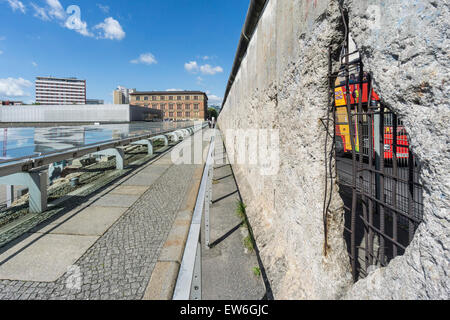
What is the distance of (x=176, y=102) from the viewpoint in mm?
101562

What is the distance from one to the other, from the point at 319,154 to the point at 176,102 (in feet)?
343

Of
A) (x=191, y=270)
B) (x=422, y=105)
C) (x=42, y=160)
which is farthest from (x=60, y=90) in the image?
(x=422, y=105)

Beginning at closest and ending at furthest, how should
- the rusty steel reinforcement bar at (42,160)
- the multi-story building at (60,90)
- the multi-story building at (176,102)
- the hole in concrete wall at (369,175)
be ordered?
1. the hole in concrete wall at (369,175)
2. the rusty steel reinforcement bar at (42,160)
3. the multi-story building at (176,102)
4. the multi-story building at (60,90)

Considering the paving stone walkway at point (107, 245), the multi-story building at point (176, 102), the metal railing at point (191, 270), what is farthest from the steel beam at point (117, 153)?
the multi-story building at point (176, 102)

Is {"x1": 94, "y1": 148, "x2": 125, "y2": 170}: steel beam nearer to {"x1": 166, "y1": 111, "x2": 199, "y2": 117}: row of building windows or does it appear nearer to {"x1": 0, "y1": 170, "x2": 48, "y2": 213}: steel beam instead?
{"x1": 0, "y1": 170, "x2": 48, "y2": 213}: steel beam

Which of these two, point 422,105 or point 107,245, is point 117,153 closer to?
point 107,245

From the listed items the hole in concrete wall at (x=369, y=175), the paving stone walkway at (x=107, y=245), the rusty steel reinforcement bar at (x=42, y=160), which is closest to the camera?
the hole in concrete wall at (x=369, y=175)

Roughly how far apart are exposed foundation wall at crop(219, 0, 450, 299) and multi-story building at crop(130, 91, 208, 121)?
99806 mm

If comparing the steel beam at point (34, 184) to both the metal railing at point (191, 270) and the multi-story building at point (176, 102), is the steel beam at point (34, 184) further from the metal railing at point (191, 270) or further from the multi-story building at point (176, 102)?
the multi-story building at point (176, 102)

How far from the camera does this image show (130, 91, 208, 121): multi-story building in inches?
3957

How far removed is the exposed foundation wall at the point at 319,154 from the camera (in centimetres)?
86

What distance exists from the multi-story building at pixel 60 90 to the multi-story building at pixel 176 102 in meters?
92.5
